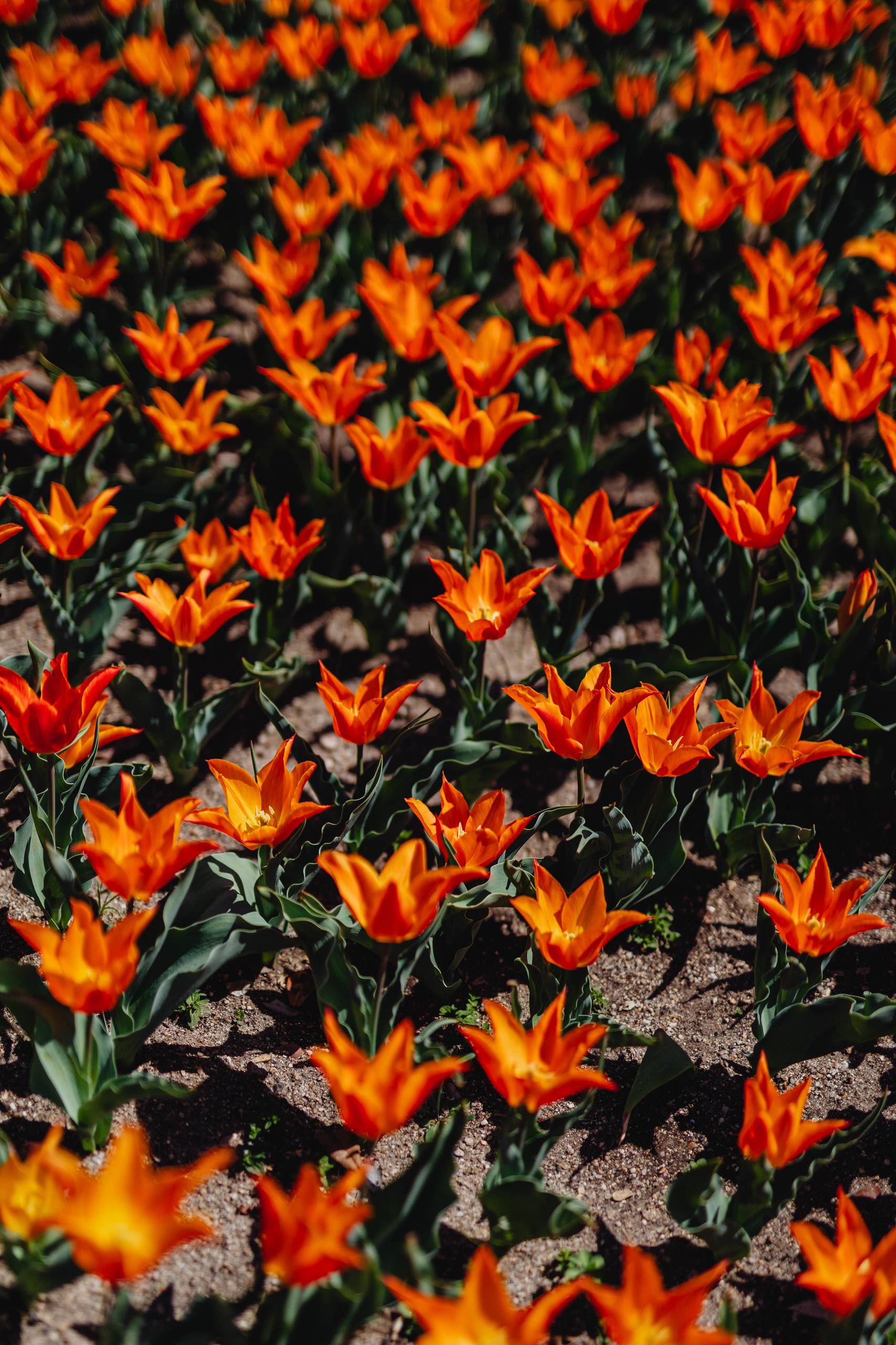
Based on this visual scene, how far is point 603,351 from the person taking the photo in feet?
11.0

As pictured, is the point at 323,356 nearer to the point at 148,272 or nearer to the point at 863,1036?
the point at 148,272

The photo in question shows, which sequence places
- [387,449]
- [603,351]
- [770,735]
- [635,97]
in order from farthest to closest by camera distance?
[635,97], [603,351], [387,449], [770,735]

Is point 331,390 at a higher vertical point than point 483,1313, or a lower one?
higher

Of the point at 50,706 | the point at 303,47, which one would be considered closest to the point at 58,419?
the point at 50,706

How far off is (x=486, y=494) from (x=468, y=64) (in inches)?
125

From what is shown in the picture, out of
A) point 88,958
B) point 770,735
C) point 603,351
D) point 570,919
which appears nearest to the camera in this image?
point 88,958

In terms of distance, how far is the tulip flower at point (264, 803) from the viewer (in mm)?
2137

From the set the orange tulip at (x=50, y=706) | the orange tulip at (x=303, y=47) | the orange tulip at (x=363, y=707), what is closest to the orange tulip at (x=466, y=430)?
the orange tulip at (x=363, y=707)

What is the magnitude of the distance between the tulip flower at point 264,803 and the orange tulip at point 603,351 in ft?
4.68

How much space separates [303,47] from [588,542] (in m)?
2.74

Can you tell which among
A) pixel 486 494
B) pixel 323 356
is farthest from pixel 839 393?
pixel 323 356

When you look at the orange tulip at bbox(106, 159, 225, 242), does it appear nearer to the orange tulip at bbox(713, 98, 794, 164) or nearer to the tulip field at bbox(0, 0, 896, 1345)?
the tulip field at bbox(0, 0, 896, 1345)

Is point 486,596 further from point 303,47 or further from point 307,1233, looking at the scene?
point 303,47

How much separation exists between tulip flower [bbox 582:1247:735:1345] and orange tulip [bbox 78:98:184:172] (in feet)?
11.3
